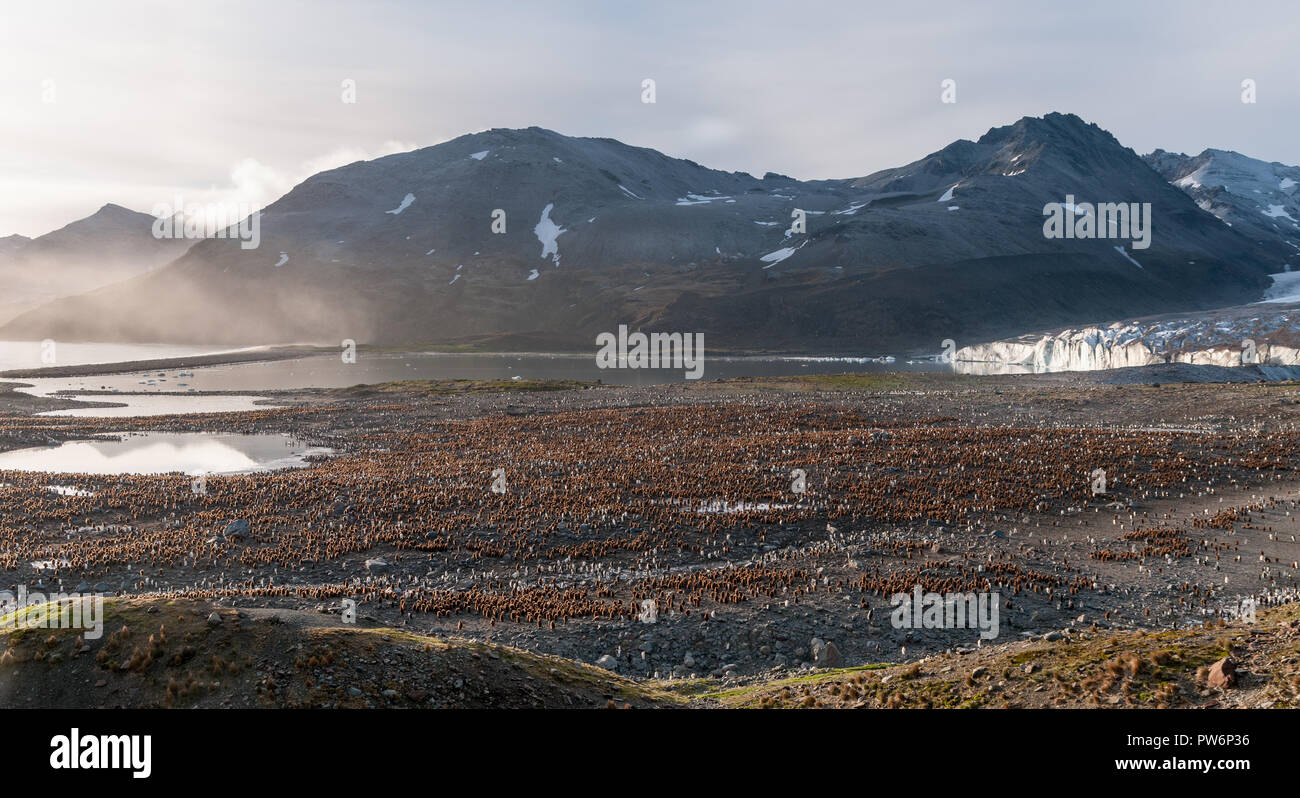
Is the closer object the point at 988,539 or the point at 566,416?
the point at 988,539

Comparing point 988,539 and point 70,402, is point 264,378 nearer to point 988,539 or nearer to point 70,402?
point 70,402

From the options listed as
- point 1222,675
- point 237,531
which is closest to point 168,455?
point 237,531

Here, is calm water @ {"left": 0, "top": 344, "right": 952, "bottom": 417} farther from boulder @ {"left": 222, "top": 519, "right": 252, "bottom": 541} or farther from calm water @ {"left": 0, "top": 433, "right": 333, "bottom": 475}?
boulder @ {"left": 222, "top": 519, "right": 252, "bottom": 541}

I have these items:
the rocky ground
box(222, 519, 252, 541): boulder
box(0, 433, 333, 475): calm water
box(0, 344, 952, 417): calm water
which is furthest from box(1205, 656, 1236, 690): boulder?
box(0, 344, 952, 417): calm water

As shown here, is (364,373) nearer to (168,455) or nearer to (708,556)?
(168,455)

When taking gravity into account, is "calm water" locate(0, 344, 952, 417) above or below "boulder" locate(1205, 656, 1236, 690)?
above

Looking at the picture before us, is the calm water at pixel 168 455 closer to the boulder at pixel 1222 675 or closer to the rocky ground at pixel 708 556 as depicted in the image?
the rocky ground at pixel 708 556
